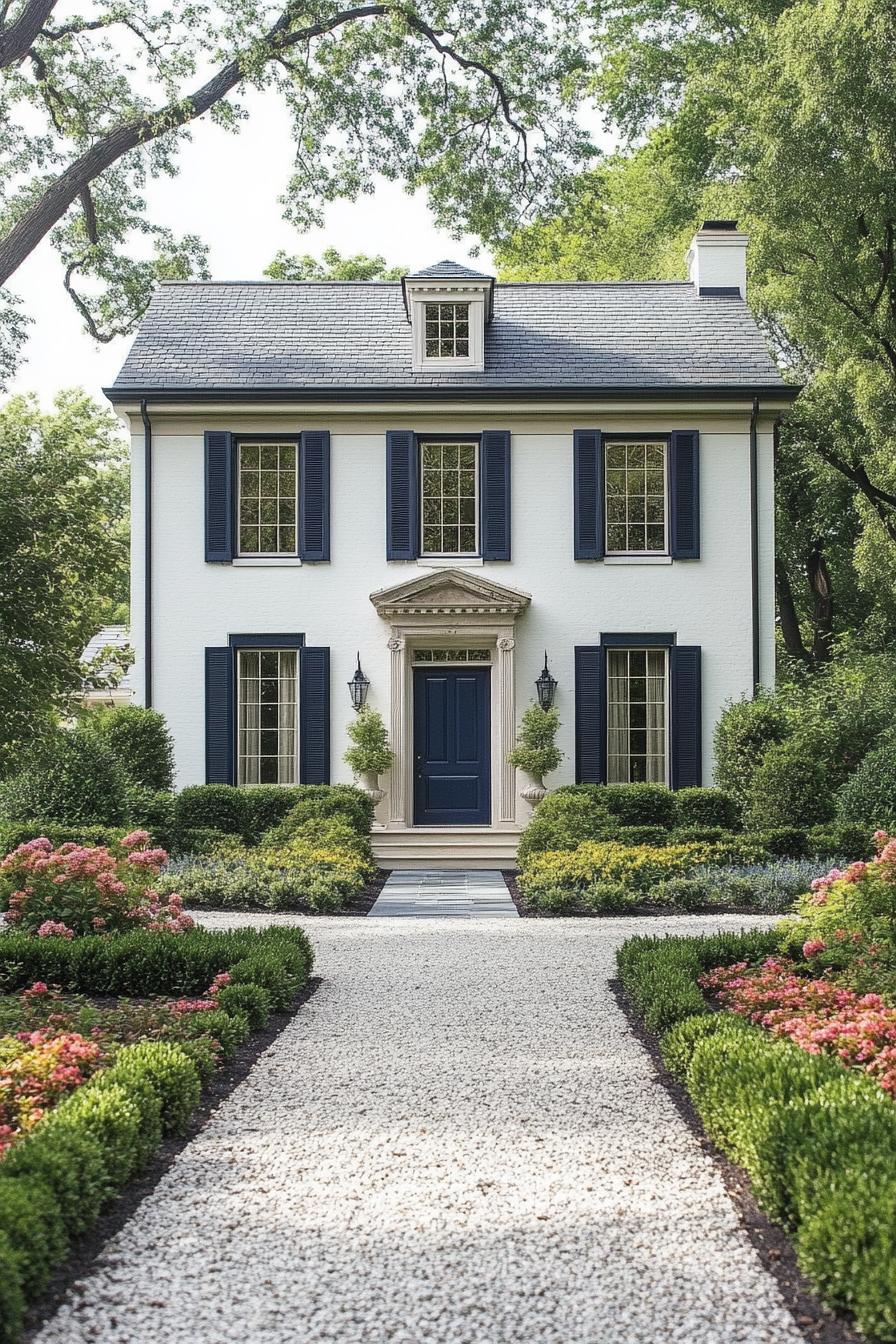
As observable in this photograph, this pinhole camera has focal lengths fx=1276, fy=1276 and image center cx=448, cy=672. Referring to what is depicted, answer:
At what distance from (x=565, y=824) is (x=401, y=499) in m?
5.24

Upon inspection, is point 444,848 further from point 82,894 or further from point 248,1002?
point 248,1002

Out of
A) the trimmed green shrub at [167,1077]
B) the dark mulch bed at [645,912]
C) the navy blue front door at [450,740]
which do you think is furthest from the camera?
the navy blue front door at [450,740]

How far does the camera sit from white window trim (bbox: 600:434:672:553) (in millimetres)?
17047

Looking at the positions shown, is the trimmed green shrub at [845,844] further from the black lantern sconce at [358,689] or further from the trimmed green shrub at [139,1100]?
the trimmed green shrub at [139,1100]

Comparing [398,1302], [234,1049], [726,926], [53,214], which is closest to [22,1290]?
[398,1302]

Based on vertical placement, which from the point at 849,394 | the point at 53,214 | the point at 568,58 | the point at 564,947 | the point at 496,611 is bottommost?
the point at 564,947

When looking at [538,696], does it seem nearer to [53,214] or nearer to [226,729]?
[226,729]

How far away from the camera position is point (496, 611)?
16531 mm

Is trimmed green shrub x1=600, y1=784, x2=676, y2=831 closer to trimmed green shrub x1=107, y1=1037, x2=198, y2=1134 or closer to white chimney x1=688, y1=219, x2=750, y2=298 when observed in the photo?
white chimney x1=688, y1=219, x2=750, y2=298

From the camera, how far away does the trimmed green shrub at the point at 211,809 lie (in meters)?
15.2

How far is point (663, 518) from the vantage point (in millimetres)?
17297

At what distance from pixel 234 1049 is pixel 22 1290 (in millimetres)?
2939

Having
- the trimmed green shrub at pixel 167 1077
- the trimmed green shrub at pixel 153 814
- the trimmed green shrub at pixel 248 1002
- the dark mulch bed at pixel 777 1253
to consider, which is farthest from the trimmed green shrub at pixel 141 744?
the dark mulch bed at pixel 777 1253

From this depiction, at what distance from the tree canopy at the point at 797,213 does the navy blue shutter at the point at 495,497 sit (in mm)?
6377
